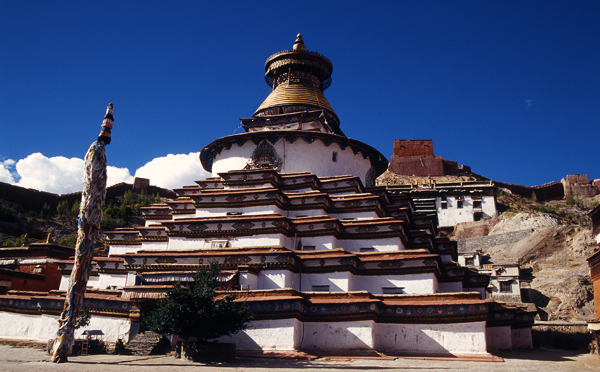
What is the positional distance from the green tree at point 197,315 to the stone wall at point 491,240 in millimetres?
32646

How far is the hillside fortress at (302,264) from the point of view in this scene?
12727mm

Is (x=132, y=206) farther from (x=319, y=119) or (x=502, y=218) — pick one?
(x=502, y=218)

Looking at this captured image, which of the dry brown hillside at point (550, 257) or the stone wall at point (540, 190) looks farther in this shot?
the stone wall at point (540, 190)

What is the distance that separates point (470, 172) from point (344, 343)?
53282 millimetres

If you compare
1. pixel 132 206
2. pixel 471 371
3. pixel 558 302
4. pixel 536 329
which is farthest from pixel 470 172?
pixel 471 371

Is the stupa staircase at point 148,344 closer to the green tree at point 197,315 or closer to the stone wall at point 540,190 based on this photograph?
the green tree at point 197,315

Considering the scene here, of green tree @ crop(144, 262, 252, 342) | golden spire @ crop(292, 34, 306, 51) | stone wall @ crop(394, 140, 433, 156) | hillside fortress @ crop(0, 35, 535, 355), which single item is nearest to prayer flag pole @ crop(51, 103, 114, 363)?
green tree @ crop(144, 262, 252, 342)

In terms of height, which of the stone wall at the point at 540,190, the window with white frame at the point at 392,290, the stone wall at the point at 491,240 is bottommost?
the window with white frame at the point at 392,290

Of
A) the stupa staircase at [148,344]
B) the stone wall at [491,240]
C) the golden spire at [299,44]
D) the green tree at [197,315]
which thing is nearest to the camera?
the green tree at [197,315]

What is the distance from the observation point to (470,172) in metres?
61.4

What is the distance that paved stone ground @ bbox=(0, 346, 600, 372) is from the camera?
30.4 feet

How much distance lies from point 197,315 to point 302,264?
4786 millimetres

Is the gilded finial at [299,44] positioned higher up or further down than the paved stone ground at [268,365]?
higher up

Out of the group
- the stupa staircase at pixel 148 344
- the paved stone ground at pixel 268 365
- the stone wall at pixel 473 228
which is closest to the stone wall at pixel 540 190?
the stone wall at pixel 473 228
